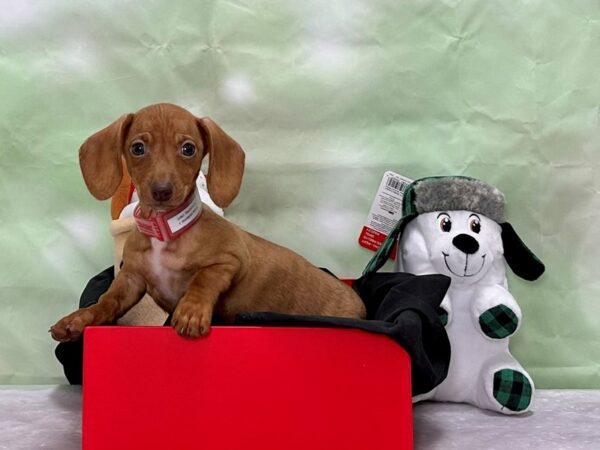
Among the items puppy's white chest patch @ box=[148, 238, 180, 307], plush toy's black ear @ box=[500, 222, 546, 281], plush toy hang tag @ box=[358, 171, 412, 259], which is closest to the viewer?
puppy's white chest patch @ box=[148, 238, 180, 307]

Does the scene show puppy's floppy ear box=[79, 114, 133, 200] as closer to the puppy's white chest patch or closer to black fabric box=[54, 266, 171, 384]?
the puppy's white chest patch

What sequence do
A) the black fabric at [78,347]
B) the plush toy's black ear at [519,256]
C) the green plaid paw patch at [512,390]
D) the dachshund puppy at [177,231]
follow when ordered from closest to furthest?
the dachshund puppy at [177,231] < the black fabric at [78,347] < the green plaid paw patch at [512,390] < the plush toy's black ear at [519,256]

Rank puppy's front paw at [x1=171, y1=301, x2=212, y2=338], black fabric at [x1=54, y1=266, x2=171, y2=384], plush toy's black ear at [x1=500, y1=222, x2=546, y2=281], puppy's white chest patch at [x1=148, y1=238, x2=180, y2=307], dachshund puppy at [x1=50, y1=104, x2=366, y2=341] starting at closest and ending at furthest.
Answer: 1. puppy's front paw at [x1=171, y1=301, x2=212, y2=338]
2. dachshund puppy at [x1=50, y1=104, x2=366, y2=341]
3. puppy's white chest patch at [x1=148, y1=238, x2=180, y2=307]
4. black fabric at [x1=54, y1=266, x2=171, y2=384]
5. plush toy's black ear at [x1=500, y1=222, x2=546, y2=281]

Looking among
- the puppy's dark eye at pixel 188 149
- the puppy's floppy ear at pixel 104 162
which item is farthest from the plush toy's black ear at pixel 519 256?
the puppy's floppy ear at pixel 104 162

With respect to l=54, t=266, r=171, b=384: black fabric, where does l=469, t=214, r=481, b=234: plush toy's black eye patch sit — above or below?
above

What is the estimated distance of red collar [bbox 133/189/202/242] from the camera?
1396mm

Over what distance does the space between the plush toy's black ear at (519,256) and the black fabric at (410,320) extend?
34cm

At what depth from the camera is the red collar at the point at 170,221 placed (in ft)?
4.58

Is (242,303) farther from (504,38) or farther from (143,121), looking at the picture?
(504,38)

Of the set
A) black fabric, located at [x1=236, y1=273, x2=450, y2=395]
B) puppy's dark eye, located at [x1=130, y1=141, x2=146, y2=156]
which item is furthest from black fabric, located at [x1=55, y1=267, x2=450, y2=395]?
puppy's dark eye, located at [x1=130, y1=141, x2=146, y2=156]

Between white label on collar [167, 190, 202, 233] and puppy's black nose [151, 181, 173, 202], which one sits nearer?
puppy's black nose [151, 181, 173, 202]

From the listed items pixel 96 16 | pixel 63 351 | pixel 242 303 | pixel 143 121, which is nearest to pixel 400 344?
pixel 242 303

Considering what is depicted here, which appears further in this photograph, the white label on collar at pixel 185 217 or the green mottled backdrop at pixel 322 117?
the green mottled backdrop at pixel 322 117

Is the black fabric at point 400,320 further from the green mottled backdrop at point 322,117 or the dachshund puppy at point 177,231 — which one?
the green mottled backdrop at point 322,117
